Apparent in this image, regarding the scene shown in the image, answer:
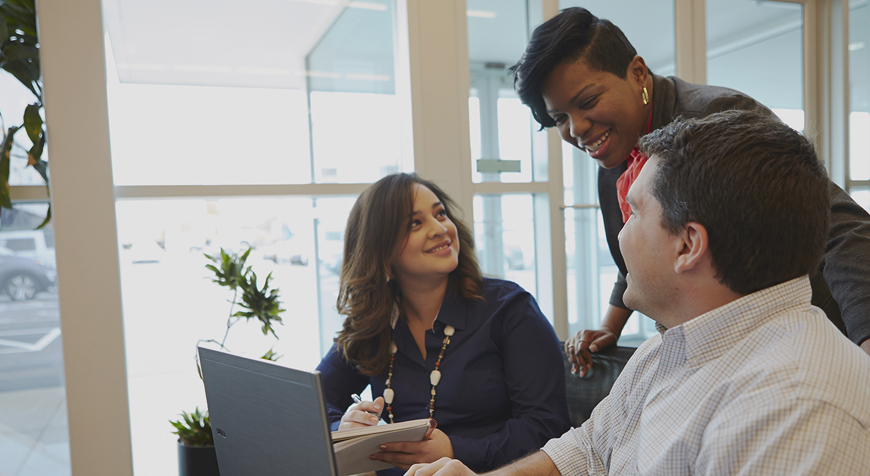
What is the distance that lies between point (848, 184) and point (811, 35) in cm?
92

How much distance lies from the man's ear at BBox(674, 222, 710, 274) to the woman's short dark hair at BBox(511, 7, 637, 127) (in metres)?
0.78

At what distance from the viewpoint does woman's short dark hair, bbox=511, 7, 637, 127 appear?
61.0 inches

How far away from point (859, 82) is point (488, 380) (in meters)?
3.35

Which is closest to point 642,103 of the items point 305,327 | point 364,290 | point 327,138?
point 364,290

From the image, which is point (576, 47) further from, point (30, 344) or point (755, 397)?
point (30, 344)

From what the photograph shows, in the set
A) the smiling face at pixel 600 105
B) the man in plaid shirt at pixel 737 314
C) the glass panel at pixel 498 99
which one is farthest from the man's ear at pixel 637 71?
the glass panel at pixel 498 99

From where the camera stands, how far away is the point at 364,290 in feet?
6.11

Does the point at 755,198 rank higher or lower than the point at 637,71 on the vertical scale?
lower

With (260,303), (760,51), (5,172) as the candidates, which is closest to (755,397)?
(260,303)

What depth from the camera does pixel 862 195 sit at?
143 inches

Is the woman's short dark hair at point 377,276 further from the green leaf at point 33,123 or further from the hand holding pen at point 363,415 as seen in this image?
the green leaf at point 33,123

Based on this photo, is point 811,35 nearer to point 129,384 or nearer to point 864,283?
point 864,283

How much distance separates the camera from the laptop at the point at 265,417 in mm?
882

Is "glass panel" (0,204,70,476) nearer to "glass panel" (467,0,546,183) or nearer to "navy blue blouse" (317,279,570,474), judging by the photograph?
"navy blue blouse" (317,279,570,474)
